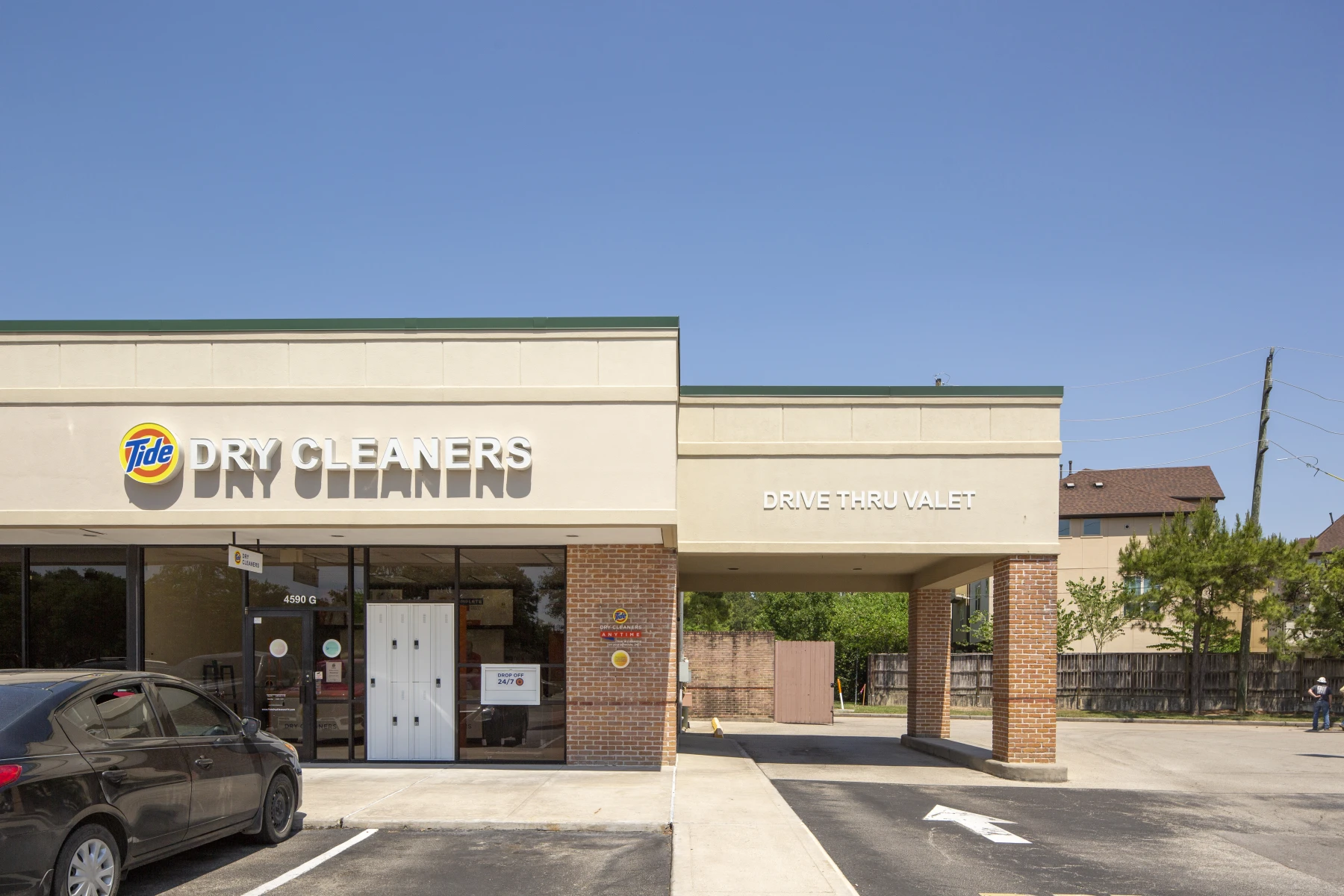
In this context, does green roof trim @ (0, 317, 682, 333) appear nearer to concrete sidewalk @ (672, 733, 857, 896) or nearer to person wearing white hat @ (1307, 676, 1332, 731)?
concrete sidewalk @ (672, 733, 857, 896)

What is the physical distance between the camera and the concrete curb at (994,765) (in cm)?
1603

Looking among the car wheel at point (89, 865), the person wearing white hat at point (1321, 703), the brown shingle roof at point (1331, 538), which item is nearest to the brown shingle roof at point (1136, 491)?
the brown shingle roof at point (1331, 538)

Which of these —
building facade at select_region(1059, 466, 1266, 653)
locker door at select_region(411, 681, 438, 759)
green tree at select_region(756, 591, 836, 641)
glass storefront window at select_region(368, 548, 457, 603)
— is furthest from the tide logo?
building facade at select_region(1059, 466, 1266, 653)

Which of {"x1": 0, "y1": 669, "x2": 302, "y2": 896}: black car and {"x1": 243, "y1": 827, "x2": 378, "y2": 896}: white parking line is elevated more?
{"x1": 0, "y1": 669, "x2": 302, "y2": 896}: black car

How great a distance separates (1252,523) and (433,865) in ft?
98.3

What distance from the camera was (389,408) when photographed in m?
13.8

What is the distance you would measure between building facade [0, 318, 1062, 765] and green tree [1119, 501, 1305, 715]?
1750cm

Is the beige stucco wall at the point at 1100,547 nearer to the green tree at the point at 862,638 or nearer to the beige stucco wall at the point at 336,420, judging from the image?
the green tree at the point at 862,638

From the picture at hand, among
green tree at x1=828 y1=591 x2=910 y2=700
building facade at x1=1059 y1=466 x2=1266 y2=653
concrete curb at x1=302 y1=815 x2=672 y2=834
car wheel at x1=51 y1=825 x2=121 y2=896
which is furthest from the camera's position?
building facade at x1=1059 y1=466 x2=1266 y2=653

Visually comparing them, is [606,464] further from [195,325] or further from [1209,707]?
[1209,707]

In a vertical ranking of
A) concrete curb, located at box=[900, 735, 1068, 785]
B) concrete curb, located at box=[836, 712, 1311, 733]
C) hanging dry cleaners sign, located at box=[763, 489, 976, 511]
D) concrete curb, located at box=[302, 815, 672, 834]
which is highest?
hanging dry cleaners sign, located at box=[763, 489, 976, 511]

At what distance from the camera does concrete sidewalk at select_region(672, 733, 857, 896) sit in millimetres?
8547

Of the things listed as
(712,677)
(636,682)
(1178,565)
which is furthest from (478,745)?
(1178,565)

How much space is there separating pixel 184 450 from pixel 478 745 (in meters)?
5.76
